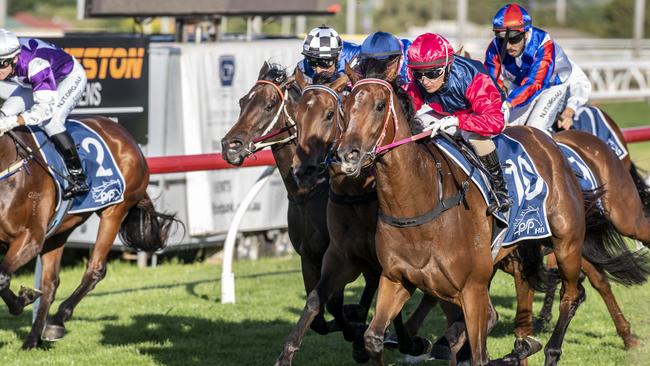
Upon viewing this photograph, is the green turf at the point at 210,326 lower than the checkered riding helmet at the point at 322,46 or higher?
lower

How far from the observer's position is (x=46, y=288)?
22.8ft

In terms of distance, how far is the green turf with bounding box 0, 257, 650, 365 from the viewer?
651 centimetres

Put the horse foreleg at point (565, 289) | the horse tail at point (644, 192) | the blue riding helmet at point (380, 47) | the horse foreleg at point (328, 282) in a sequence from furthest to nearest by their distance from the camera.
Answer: the horse tail at point (644, 192) < the horse foreleg at point (565, 289) < the blue riding helmet at point (380, 47) < the horse foreleg at point (328, 282)

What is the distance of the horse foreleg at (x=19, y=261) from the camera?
6312 millimetres

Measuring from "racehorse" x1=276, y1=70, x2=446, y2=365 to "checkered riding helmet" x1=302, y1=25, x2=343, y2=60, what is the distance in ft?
0.48

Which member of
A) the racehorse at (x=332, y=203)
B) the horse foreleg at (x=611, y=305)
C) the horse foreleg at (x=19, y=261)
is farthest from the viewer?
the horse foreleg at (x=611, y=305)

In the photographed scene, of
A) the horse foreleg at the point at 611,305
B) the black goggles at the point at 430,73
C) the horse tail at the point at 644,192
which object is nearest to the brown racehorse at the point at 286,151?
the black goggles at the point at 430,73

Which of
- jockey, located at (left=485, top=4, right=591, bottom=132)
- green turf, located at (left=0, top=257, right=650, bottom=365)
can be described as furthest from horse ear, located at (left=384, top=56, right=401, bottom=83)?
green turf, located at (left=0, top=257, right=650, bottom=365)

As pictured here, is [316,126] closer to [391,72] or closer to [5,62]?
[391,72]

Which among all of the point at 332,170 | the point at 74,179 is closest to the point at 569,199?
the point at 332,170

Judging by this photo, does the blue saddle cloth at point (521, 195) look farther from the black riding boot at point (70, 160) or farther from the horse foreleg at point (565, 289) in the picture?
the black riding boot at point (70, 160)

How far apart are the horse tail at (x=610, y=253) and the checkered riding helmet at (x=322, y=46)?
5.90 ft

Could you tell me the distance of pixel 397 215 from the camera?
4816 mm

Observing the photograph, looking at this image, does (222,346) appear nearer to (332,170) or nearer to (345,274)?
(345,274)
